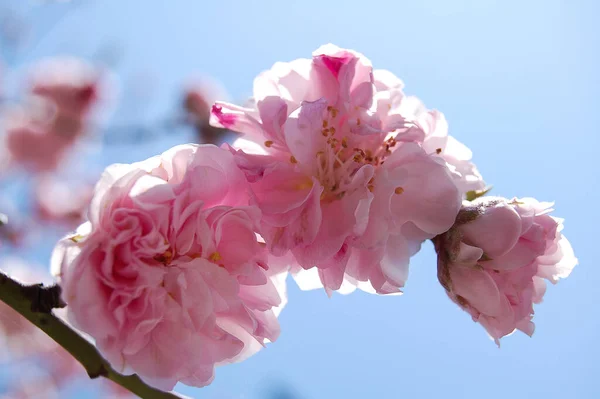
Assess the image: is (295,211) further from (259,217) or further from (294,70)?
(294,70)


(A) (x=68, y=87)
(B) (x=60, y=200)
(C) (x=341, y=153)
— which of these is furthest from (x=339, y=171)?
(B) (x=60, y=200)

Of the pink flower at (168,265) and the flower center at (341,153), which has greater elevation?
the flower center at (341,153)

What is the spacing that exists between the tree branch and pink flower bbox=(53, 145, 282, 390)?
0.12 m

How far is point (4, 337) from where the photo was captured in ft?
8.52

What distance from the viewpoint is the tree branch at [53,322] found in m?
0.61

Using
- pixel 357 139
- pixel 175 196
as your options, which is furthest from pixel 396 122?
pixel 175 196

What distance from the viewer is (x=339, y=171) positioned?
63 centimetres

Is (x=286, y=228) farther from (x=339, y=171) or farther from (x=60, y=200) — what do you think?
(x=60, y=200)

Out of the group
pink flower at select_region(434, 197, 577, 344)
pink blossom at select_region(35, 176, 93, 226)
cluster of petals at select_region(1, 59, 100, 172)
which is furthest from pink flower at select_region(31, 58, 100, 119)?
pink flower at select_region(434, 197, 577, 344)

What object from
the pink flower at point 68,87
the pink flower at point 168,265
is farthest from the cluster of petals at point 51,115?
the pink flower at point 168,265

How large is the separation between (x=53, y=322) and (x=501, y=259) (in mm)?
534

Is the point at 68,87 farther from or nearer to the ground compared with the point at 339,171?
nearer to the ground

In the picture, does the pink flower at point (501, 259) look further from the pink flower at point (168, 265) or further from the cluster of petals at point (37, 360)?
the cluster of petals at point (37, 360)

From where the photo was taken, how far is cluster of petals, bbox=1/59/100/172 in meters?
2.52
